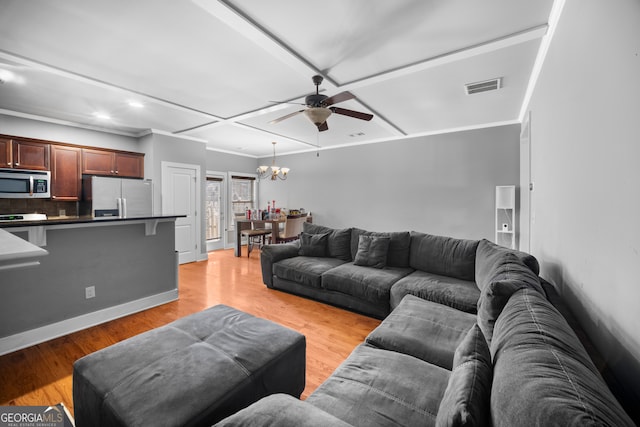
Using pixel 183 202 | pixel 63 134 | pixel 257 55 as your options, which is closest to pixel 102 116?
pixel 63 134

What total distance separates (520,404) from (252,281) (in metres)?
4.01

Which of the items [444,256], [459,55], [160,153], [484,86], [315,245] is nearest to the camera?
[459,55]

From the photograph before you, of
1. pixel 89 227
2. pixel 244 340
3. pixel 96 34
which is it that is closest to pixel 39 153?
pixel 89 227

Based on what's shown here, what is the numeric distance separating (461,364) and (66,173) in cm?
585

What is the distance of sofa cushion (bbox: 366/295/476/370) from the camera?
1.51m

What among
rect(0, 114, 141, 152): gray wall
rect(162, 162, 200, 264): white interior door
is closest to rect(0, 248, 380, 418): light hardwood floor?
rect(162, 162, 200, 264): white interior door

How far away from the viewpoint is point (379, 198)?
5.93 metres

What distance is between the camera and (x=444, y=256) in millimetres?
3020

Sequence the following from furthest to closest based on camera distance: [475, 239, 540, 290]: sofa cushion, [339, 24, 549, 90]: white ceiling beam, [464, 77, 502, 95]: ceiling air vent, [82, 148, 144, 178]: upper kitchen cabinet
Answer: [82, 148, 144, 178]: upper kitchen cabinet
[464, 77, 502, 95]: ceiling air vent
[339, 24, 549, 90]: white ceiling beam
[475, 239, 540, 290]: sofa cushion

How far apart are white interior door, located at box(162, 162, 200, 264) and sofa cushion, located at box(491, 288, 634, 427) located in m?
5.68

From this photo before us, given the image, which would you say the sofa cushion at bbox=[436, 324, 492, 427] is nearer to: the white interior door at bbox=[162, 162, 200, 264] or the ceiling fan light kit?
the ceiling fan light kit

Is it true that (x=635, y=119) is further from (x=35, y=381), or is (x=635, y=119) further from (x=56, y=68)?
(x=56, y=68)

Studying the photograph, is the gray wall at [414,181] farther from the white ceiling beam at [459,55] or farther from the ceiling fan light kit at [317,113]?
the ceiling fan light kit at [317,113]

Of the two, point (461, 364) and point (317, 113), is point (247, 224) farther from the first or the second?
point (461, 364)
